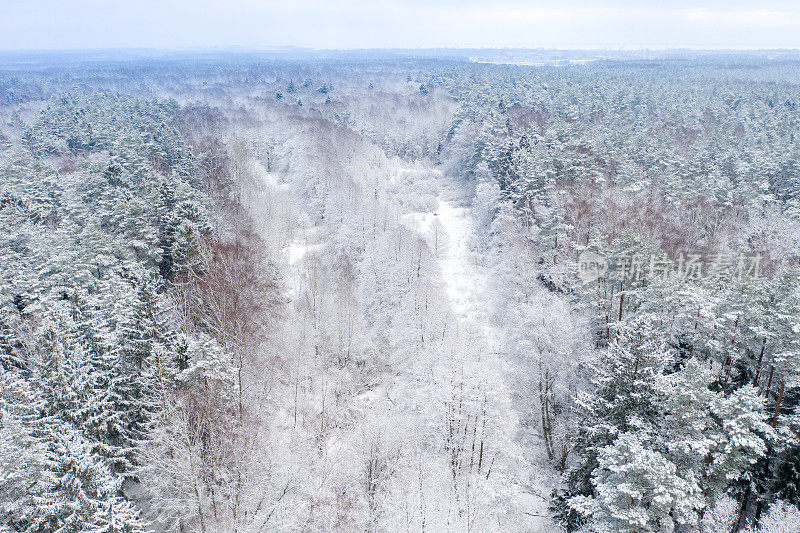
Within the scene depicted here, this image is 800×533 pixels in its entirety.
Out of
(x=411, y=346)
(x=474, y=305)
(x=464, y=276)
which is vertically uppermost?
(x=464, y=276)

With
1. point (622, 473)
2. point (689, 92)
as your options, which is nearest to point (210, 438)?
point (622, 473)

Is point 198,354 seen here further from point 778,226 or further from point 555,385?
point 778,226

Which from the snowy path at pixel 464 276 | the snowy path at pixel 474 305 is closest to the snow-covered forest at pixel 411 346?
the snowy path at pixel 474 305

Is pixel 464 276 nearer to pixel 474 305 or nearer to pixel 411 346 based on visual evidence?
pixel 474 305

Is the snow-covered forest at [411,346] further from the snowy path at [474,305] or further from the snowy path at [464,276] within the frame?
the snowy path at [464,276]

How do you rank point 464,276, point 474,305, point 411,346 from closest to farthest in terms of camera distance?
point 411,346
point 474,305
point 464,276

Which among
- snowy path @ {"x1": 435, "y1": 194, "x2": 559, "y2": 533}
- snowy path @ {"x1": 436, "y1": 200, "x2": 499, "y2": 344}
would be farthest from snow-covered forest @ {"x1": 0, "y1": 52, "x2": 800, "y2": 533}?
snowy path @ {"x1": 436, "y1": 200, "x2": 499, "y2": 344}

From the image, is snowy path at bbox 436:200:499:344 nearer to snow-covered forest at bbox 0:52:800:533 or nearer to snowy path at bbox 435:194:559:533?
snowy path at bbox 435:194:559:533

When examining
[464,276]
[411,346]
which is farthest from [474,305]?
[411,346]

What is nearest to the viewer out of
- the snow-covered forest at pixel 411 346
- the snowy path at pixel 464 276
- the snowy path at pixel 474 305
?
the snow-covered forest at pixel 411 346
